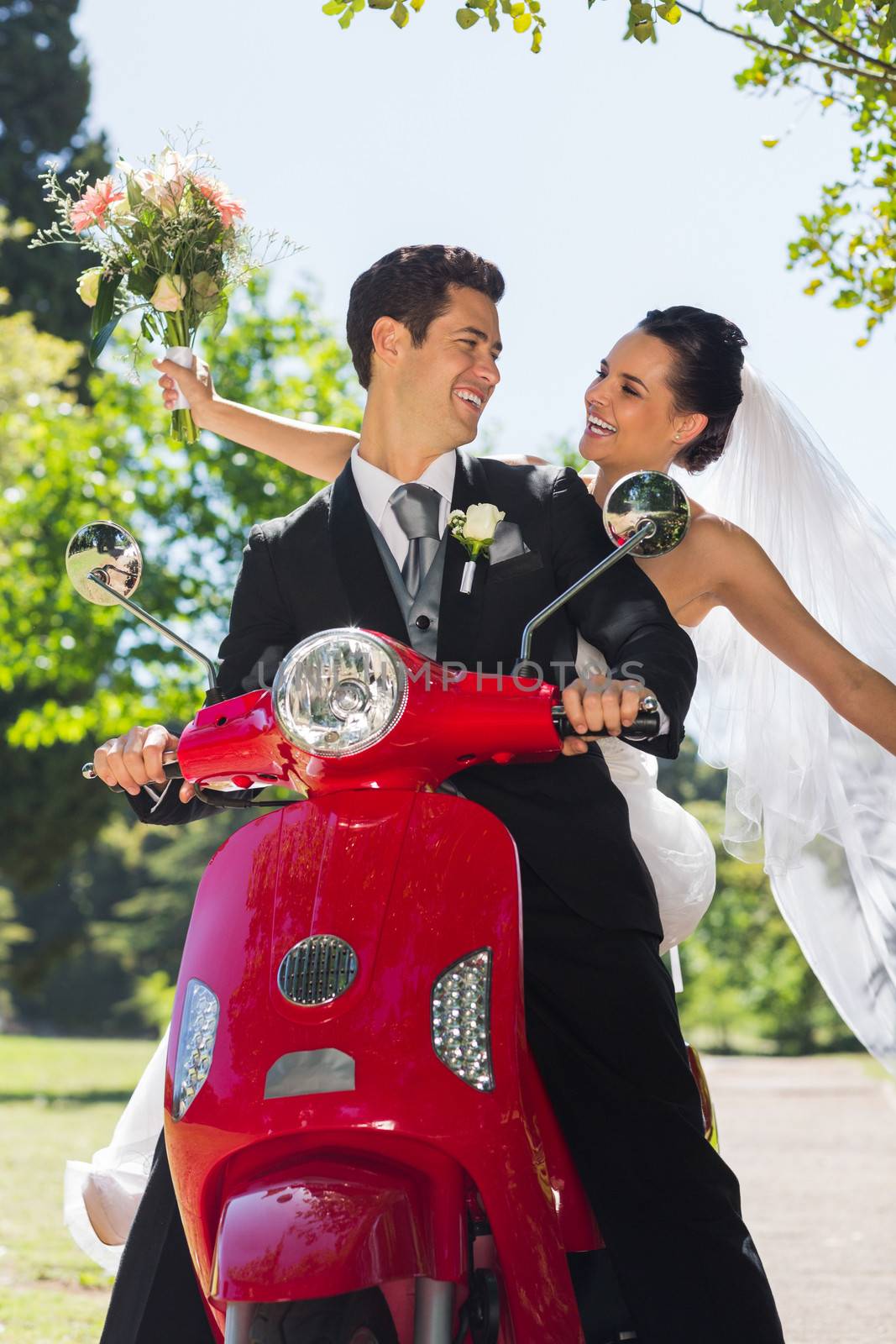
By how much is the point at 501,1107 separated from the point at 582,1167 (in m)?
0.33

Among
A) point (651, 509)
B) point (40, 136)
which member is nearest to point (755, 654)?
point (651, 509)

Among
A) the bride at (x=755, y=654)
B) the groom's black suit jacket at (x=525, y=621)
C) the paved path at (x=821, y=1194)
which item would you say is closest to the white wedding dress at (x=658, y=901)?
the bride at (x=755, y=654)

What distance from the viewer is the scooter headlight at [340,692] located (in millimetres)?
2045

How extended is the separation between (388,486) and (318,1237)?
1.45 metres

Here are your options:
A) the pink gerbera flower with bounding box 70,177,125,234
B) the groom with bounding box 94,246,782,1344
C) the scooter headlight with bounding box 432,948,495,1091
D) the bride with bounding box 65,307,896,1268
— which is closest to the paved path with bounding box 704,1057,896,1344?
the bride with bounding box 65,307,896,1268

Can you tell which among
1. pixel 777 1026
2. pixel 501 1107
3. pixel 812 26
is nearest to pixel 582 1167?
pixel 501 1107

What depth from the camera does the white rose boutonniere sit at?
2486 mm

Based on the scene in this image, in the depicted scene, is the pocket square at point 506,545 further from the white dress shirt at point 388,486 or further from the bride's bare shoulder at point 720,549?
the bride's bare shoulder at point 720,549

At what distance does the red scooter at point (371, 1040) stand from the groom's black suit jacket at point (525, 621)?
0.85 feet

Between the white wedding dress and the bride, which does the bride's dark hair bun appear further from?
A: the white wedding dress

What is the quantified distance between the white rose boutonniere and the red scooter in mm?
320

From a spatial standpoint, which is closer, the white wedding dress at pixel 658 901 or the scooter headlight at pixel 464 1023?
the scooter headlight at pixel 464 1023

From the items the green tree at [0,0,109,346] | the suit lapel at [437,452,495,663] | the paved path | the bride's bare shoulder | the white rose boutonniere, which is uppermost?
the green tree at [0,0,109,346]

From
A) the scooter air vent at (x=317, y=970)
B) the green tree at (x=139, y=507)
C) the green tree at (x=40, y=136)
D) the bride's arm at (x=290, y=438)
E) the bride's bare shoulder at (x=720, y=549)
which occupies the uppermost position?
the green tree at (x=40, y=136)
